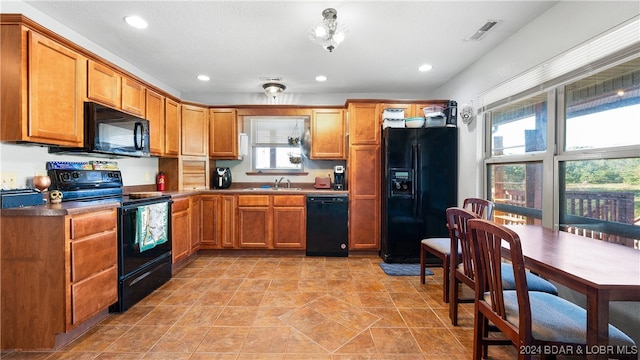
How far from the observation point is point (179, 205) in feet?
10.2

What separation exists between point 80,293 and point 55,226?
50 centimetres

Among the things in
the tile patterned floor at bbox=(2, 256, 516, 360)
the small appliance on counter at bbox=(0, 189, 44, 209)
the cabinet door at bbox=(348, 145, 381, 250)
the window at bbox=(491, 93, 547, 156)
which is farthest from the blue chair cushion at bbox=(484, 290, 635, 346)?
the small appliance on counter at bbox=(0, 189, 44, 209)

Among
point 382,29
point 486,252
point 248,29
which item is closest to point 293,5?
point 248,29

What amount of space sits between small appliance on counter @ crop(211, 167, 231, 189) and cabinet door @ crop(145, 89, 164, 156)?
38.1 inches

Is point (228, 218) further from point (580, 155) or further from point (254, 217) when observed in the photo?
point (580, 155)

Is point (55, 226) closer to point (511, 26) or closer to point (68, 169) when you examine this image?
point (68, 169)

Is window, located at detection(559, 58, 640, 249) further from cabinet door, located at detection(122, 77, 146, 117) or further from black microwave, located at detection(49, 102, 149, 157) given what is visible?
cabinet door, located at detection(122, 77, 146, 117)

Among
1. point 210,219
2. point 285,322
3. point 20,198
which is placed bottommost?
point 285,322

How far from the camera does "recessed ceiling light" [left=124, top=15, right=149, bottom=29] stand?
2.20 m

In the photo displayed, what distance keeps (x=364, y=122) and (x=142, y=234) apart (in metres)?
2.87

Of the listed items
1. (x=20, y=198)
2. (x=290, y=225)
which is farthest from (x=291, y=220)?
(x=20, y=198)

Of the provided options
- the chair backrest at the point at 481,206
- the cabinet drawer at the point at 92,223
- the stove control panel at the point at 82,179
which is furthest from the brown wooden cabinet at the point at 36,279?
the chair backrest at the point at 481,206

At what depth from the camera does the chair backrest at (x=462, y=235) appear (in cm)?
175

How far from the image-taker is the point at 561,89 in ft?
6.64
